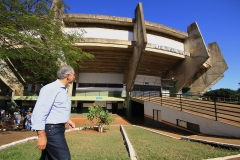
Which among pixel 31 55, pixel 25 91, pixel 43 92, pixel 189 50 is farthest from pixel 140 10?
pixel 25 91

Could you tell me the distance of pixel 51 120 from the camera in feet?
5.69

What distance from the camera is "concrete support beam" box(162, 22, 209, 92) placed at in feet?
59.1

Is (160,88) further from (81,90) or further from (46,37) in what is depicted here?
(46,37)

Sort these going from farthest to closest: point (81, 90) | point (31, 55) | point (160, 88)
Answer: point (160, 88), point (81, 90), point (31, 55)

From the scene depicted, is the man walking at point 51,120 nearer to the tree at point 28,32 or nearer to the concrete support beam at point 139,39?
the tree at point 28,32

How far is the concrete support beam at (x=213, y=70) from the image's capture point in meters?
23.7

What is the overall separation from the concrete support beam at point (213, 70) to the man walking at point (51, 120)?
2841 centimetres

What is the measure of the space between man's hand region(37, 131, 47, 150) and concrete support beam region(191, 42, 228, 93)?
28.6 metres

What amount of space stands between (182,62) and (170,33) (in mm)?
4950

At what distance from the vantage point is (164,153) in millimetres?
4379

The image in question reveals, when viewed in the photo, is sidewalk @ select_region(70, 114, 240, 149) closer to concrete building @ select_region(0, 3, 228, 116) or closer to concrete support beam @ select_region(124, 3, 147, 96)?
concrete building @ select_region(0, 3, 228, 116)

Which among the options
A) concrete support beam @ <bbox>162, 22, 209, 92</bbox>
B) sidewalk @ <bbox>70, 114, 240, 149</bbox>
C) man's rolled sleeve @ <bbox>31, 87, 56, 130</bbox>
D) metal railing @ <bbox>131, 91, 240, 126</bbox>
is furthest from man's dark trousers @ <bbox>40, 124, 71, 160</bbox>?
concrete support beam @ <bbox>162, 22, 209, 92</bbox>

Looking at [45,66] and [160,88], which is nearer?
[45,66]

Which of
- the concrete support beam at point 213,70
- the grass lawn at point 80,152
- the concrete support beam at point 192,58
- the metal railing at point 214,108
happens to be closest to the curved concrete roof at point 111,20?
the concrete support beam at point 192,58
